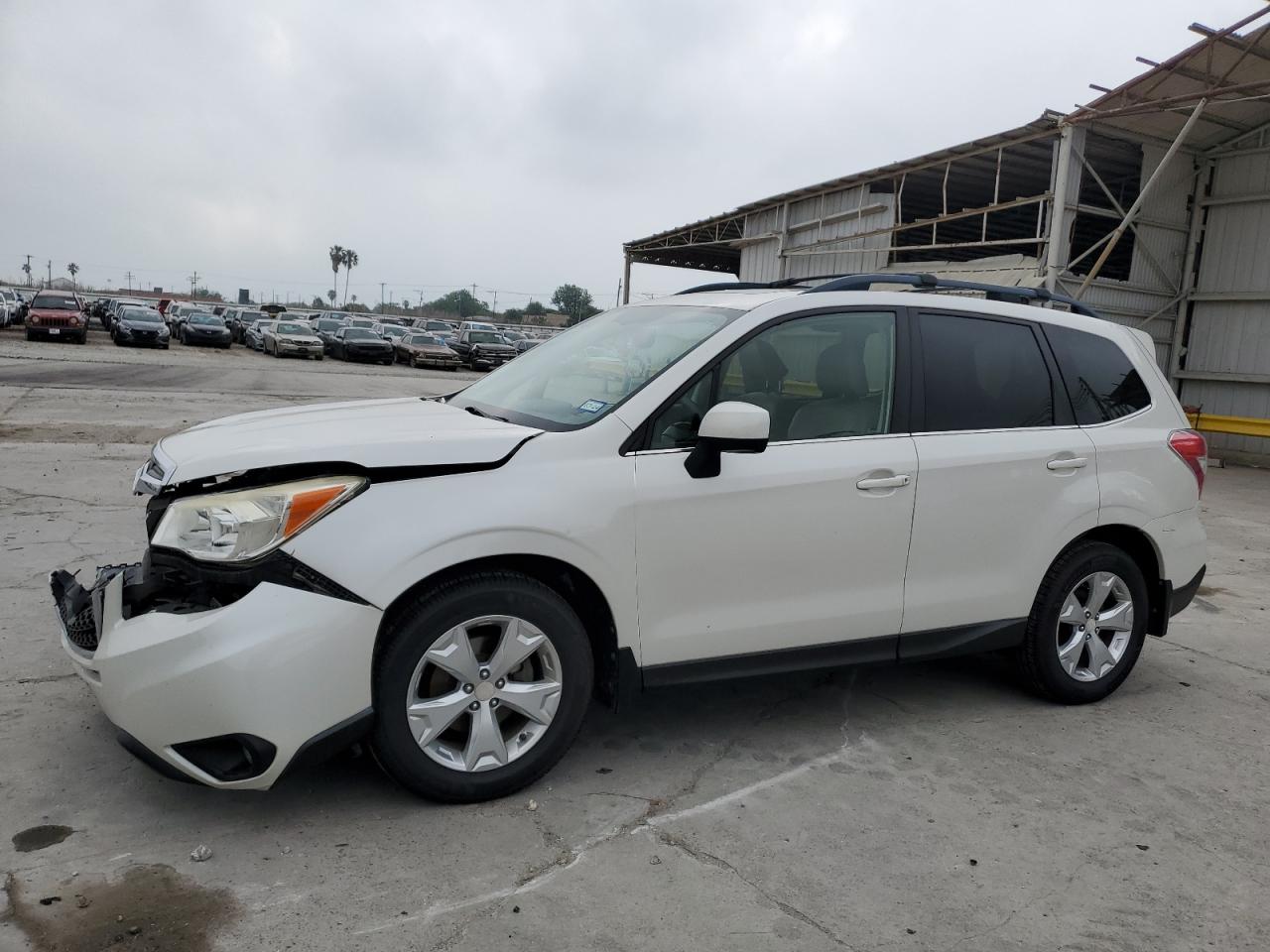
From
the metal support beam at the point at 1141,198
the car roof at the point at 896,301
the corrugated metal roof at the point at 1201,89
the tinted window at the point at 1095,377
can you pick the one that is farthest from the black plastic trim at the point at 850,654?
the metal support beam at the point at 1141,198

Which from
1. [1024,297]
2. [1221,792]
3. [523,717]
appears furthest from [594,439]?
[1221,792]

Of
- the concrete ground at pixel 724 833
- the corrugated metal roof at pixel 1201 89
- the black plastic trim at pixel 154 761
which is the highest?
the corrugated metal roof at pixel 1201 89

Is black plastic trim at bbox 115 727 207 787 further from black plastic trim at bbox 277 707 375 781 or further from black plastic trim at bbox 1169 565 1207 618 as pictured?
black plastic trim at bbox 1169 565 1207 618

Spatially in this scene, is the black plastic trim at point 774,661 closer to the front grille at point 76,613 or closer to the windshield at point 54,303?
the front grille at point 76,613

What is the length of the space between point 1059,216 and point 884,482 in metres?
14.2

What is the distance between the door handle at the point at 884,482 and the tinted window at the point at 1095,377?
3.70ft

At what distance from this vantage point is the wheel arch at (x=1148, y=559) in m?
4.50

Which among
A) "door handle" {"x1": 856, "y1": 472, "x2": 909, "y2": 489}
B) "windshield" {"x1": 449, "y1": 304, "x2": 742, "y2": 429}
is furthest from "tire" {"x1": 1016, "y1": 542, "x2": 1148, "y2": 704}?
"windshield" {"x1": 449, "y1": 304, "x2": 742, "y2": 429}

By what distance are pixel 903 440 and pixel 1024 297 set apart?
122 cm

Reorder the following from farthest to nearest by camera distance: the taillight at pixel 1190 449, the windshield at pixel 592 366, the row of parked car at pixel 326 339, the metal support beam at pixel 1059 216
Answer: the row of parked car at pixel 326 339 → the metal support beam at pixel 1059 216 → the taillight at pixel 1190 449 → the windshield at pixel 592 366

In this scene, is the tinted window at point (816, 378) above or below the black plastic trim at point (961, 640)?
above

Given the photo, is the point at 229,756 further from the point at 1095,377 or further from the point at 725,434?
the point at 1095,377

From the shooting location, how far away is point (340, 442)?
317 cm

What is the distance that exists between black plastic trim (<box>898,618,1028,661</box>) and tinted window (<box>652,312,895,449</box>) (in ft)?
2.87
